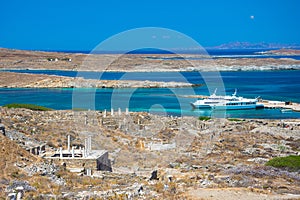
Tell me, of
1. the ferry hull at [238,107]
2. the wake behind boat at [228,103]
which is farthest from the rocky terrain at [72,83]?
the ferry hull at [238,107]

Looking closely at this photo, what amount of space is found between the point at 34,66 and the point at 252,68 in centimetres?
5988

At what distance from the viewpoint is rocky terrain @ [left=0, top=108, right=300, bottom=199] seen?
47.6 ft

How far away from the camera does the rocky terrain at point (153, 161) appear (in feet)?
47.6

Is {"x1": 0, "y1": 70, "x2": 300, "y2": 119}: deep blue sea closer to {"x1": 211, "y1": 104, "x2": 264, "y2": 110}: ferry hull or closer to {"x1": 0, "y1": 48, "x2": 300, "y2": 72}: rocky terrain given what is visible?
{"x1": 211, "y1": 104, "x2": 264, "y2": 110}: ferry hull

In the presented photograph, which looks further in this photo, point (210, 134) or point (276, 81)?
point (276, 81)

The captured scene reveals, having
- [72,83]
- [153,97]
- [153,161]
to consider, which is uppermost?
[72,83]

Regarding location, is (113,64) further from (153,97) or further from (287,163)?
(287,163)

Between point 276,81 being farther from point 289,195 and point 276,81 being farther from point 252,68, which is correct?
point 289,195

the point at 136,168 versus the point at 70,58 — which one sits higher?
the point at 70,58

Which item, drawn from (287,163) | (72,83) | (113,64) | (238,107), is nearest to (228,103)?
(238,107)

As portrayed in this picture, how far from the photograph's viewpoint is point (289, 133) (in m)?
31.9

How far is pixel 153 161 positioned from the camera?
2155cm

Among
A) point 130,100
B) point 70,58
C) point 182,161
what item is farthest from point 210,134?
point 70,58

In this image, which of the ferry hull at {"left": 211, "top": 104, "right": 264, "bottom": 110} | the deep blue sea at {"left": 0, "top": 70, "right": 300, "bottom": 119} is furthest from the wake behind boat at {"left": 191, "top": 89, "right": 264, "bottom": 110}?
the deep blue sea at {"left": 0, "top": 70, "right": 300, "bottom": 119}
